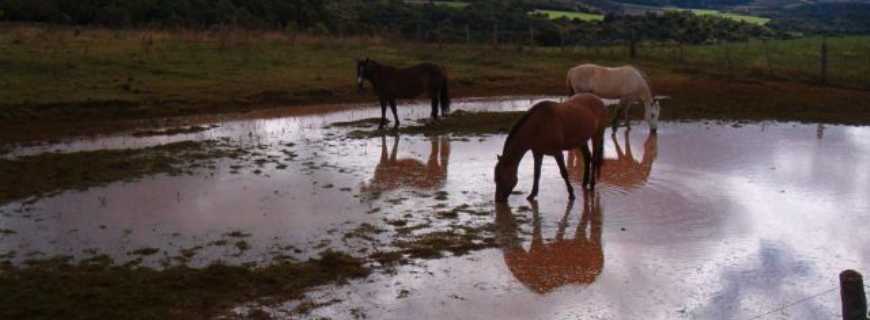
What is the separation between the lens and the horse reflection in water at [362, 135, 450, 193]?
11719mm

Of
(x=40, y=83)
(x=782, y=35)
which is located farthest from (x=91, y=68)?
(x=782, y=35)

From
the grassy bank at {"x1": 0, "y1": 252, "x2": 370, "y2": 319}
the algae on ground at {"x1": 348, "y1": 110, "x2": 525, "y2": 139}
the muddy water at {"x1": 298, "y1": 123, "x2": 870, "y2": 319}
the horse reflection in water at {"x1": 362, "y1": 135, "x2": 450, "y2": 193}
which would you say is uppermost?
the grassy bank at {"x1": 0, "y1": 252, "x2": 370, "y2": 319}

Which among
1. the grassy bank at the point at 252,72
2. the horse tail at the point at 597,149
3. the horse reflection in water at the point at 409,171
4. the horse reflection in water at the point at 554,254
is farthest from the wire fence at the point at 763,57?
the horse reflection in water at the point at 554,254

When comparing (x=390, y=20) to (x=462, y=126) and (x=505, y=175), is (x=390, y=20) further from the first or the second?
(x=505, y=175)

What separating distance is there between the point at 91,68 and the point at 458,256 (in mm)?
16309

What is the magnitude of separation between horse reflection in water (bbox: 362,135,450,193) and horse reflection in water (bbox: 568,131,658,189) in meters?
1.99

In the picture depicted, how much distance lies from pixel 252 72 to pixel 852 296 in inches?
804

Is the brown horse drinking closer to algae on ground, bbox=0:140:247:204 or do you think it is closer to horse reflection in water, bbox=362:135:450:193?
horse reflection in water, bbox=362:135:450:193

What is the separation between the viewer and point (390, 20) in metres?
49.2

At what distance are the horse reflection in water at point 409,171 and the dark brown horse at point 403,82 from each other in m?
2.53

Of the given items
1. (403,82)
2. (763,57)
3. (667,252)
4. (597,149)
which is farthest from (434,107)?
(763,57)

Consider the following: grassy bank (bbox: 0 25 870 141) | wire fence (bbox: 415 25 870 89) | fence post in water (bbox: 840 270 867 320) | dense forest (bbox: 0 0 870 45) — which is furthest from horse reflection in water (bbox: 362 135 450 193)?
dense forest (bbox: 0 0 870 45)

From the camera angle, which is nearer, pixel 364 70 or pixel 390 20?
pixel 364 70

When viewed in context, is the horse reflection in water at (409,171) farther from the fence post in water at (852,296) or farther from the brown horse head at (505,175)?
the fence post in water at (852,296)
